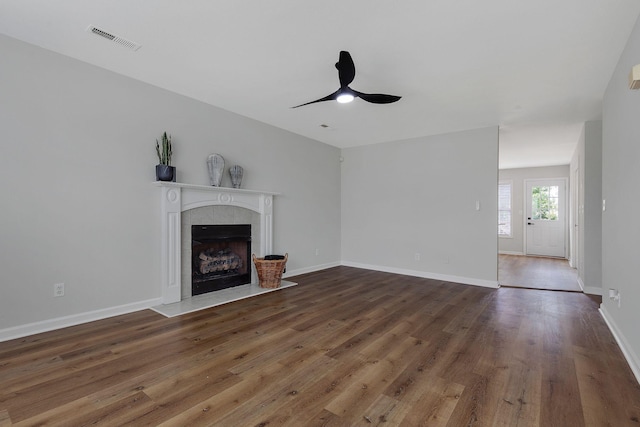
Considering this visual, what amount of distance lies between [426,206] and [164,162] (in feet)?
13.2

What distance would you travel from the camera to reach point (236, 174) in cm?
408

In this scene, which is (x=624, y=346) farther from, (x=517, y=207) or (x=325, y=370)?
(x=517, y=207)

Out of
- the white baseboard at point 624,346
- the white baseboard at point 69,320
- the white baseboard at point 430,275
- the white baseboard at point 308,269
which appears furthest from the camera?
the white baseboard at point 308,269

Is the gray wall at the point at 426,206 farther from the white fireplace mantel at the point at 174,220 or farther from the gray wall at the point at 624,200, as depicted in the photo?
the white fireplace mantel at the point at 174,220

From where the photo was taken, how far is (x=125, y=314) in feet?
10.1

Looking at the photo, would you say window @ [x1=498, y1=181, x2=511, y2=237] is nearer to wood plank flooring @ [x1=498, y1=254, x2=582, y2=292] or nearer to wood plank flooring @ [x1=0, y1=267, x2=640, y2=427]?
wood plank flooring @ [x1=498, y1=254, x2=582, y2=292]

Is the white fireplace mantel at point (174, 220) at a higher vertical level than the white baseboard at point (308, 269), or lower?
higher

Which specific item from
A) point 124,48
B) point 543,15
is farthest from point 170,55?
point 543,15

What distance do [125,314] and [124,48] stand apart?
8.30 feet

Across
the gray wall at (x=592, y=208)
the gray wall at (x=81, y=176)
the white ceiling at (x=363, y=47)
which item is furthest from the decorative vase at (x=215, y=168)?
the gray wall at (x=592, y=208)

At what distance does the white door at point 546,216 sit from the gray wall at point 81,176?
8.26 m

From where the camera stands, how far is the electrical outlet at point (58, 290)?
106 inches

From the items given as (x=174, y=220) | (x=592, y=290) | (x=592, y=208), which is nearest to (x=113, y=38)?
(x=174, y=220)

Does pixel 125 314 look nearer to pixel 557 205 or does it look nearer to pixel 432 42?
pixel 432 42
